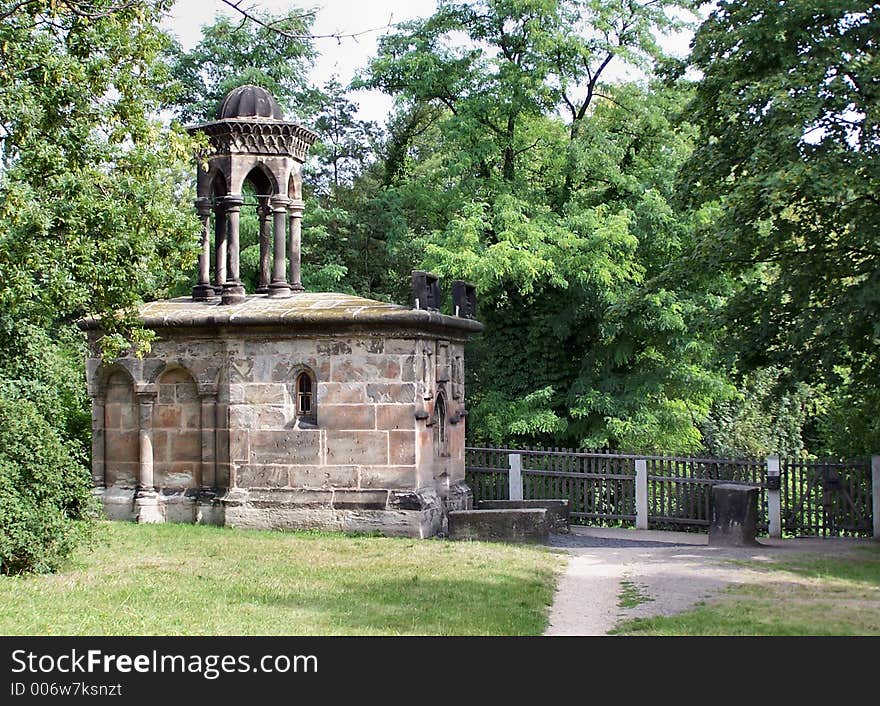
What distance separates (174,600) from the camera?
9172 millimetres

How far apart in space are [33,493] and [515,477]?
998 centimetres

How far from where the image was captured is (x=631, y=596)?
10680 millimetres

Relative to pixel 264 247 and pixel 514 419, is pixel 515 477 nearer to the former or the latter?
pixel 514 419

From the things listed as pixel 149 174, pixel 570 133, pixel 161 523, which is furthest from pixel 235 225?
pixel 570 133

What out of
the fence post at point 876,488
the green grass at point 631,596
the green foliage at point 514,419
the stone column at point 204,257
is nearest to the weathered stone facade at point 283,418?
the stone column at point 204,257

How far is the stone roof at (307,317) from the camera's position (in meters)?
14.5

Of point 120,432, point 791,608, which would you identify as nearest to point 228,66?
point 120,432

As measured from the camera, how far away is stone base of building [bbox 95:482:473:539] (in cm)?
1441

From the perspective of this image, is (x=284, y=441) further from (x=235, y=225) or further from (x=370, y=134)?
(x=370, y=134)

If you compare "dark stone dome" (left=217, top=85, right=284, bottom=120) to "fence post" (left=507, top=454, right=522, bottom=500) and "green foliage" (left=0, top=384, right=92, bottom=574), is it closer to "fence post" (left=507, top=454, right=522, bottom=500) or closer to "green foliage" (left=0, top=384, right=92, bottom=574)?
"green foliage" (left=0, top=384, right=92, bottom=574)

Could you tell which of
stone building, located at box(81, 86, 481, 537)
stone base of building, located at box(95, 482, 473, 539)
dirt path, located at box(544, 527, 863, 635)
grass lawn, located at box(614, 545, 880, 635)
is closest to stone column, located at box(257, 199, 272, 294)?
stone building, located at box(81, 86, 481, 537)

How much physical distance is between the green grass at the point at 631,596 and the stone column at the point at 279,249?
7.59m

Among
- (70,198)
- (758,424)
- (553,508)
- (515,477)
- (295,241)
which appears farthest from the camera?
(758,424)

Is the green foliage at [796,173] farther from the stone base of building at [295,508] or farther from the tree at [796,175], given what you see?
the stone base of building at [295,508]
